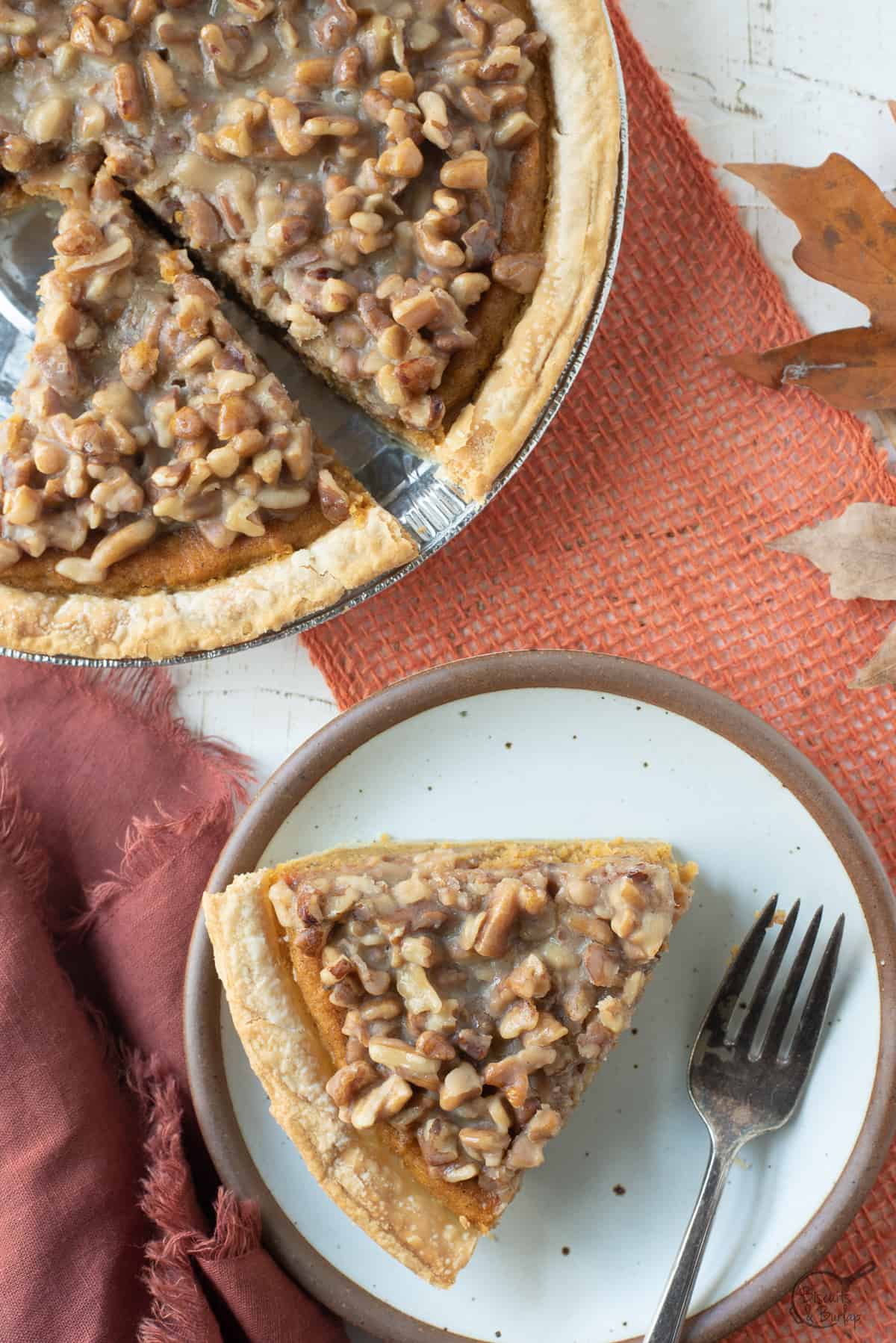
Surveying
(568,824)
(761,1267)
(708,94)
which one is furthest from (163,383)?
(761,1267)

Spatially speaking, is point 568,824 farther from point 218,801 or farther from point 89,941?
point 89,941

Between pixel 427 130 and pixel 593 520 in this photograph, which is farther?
pixel 593 520

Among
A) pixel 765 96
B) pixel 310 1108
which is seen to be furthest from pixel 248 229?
pixel 310 1108

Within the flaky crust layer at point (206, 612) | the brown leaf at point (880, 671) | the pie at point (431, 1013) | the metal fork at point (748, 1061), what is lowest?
the metal fork at point (748, 1061)

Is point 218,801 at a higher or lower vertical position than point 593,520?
lower

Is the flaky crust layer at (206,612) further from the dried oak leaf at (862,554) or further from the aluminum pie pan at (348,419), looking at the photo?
the dried oak leaf at (862,554)

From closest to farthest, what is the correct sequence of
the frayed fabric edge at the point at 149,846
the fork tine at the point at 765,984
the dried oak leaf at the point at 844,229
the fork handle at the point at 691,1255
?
the fork handle at the point at 691,1255, the fork tine at the point at 765,984, the dried oak leaf at the point at 844,229, the frayed fabric edge at the point at 149,846

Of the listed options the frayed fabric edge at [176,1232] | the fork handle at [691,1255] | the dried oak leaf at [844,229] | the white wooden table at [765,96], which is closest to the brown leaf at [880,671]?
the dried oak leaf at [844,229]

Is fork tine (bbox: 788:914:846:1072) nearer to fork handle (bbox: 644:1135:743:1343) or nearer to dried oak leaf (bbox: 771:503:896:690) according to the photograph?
fork handle (bbox: 644:1135:743:1343)

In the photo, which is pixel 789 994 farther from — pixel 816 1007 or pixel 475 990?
pixel 475 990
